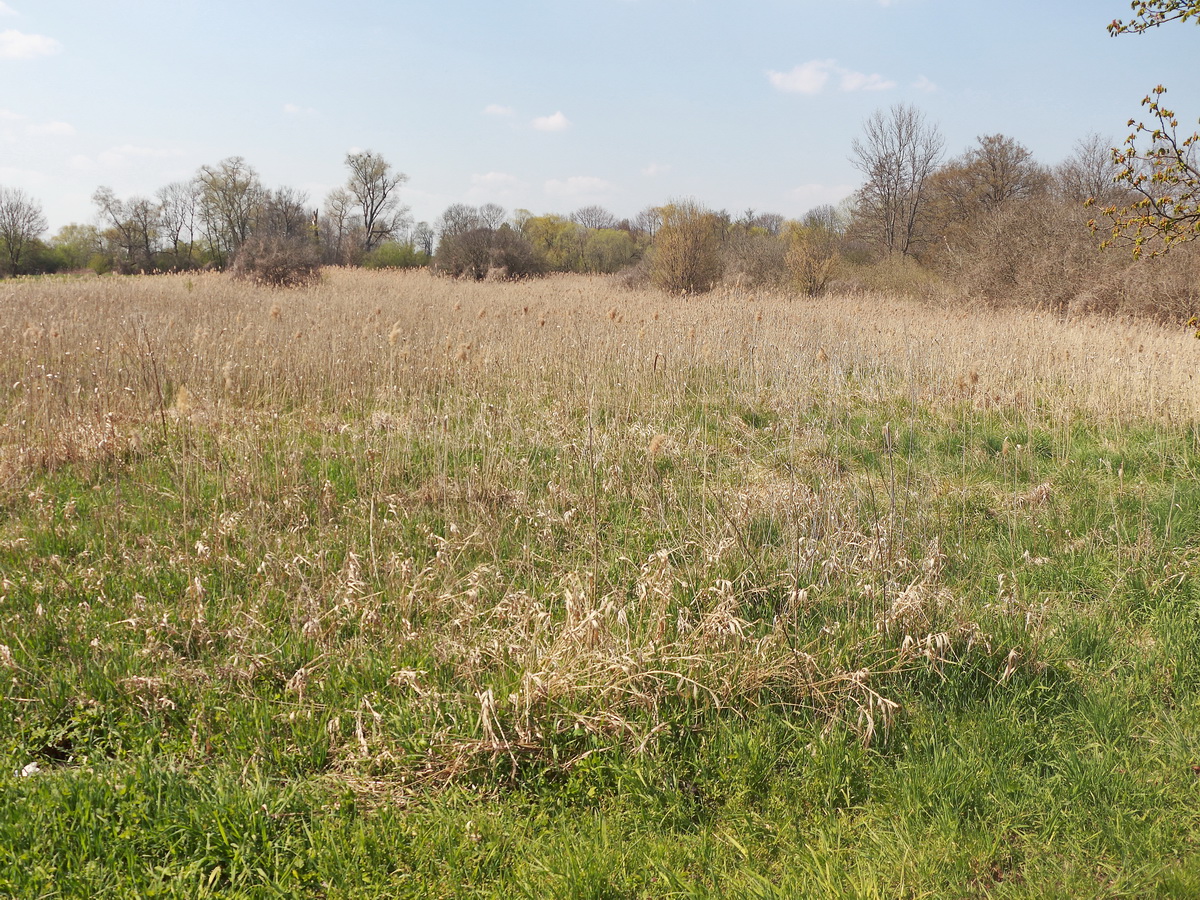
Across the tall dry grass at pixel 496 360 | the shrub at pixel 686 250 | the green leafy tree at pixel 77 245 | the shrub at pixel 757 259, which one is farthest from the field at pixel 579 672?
the green leafy tree at pixel 77 245

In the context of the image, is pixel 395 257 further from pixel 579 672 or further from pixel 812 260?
pixel 579 672

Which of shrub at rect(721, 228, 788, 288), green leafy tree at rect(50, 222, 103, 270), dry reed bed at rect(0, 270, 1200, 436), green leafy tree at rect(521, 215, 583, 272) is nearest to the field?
dry reed bed at rect(0, 270, 1200, 436)

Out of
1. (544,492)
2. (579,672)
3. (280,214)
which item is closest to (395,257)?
(280,214)

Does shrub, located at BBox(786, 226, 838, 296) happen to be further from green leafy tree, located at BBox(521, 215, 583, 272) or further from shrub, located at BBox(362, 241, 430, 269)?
shrub, located at BBox(362, 241, 430, 269)

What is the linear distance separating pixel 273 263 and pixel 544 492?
18.8m

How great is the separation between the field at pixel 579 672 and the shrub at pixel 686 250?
1561 centimetres

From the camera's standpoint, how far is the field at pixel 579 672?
219 cm

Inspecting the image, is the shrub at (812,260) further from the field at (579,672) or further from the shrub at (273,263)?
the field at (579,672)

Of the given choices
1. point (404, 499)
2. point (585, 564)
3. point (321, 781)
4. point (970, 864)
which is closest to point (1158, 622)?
point (970, 864)

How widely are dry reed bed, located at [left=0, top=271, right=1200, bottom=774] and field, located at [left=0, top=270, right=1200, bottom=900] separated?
0.03 metres

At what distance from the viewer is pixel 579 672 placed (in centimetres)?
274

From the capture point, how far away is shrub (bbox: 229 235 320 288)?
66.9 ft

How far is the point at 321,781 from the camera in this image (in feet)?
8.02

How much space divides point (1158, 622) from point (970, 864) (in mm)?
2109
